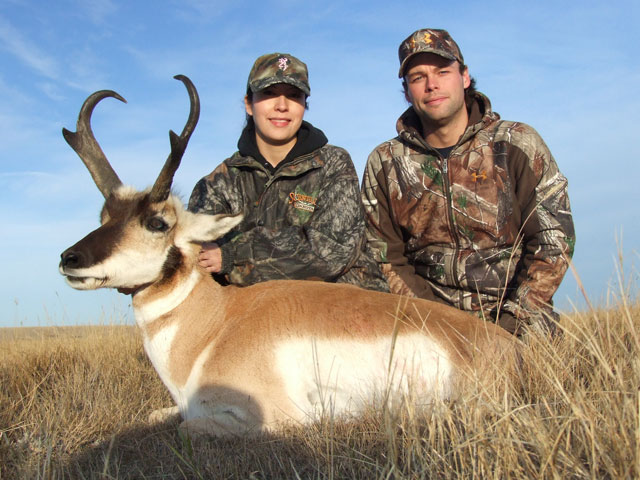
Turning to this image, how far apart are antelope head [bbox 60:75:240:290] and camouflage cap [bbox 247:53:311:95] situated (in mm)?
1372

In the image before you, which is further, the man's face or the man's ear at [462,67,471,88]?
the man's ear at [462,67,471,88]

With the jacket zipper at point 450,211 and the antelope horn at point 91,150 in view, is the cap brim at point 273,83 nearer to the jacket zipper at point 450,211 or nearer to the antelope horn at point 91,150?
the antelope horn at point 91,150

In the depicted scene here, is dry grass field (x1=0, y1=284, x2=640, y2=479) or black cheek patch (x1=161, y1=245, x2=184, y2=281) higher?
black cheek patch (x1=161, y1=245, x2=184, y2=281)

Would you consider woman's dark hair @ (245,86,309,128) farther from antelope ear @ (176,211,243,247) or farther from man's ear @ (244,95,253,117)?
antelope ear @ (176,211,243,247)

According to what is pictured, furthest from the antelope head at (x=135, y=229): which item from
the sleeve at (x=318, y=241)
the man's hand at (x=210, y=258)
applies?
the sleeve at (x=318, y=241)

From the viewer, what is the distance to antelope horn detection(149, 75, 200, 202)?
409 centimetres

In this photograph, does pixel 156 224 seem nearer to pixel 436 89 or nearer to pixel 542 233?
pixel 436 89

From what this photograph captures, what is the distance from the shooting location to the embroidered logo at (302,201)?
573cm

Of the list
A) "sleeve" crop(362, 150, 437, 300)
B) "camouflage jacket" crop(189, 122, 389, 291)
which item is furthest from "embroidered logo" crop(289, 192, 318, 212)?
"sleeve" crop(362, 150, 437, 300)

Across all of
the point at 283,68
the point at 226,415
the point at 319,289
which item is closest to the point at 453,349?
the point at 319,289

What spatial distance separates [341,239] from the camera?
5.56 meters

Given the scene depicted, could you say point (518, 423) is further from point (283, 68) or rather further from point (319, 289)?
point (283, 68)

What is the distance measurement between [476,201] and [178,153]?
307cm

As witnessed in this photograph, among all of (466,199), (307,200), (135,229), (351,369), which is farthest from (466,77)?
(135,229)
